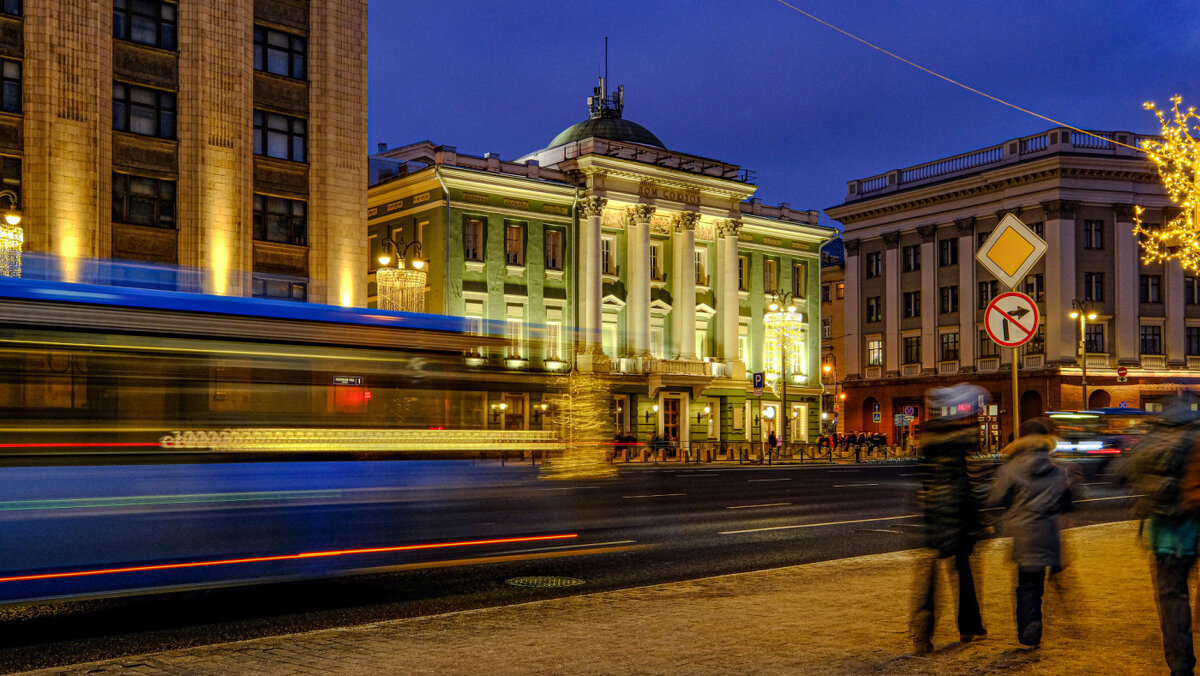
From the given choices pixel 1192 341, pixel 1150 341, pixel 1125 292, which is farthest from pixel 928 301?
pixel 1192 341

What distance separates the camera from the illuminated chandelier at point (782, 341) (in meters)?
52.5

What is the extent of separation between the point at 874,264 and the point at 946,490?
73.7 meters

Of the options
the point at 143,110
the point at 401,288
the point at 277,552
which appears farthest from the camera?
the point at 401,288

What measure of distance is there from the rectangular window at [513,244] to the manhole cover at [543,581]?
40.4 metres

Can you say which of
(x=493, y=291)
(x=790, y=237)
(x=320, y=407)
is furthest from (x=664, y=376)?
(x=320, y=407)

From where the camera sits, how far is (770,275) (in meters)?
64.4

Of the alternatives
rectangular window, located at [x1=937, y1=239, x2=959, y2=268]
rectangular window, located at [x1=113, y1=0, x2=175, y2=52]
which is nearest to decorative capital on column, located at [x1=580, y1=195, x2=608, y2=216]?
rectangular window, located at [x1=113, y1=0, x2=175, y2=52]

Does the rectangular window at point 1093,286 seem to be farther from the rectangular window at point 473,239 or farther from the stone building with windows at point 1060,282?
the rectangular window at point 473,239

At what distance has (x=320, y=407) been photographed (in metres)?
10.7

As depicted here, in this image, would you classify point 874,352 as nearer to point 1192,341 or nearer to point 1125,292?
point 1125,292

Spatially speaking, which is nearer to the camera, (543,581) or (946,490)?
(946,490)

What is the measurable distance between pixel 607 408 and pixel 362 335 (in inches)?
150

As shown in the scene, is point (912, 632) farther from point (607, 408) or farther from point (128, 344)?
point (128, 344)

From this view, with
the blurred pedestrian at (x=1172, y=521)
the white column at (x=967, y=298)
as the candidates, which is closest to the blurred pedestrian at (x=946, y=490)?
the blurred pedestrian at (x=1172, y=521)
